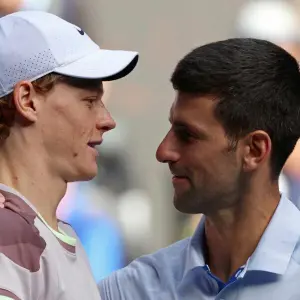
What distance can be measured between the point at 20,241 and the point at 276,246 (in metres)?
0.63

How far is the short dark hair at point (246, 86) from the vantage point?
162cm

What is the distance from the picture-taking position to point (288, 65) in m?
1.68

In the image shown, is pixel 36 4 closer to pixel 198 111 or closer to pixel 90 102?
pixel 198 111

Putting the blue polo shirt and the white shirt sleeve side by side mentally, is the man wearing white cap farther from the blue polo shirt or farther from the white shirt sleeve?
the white shirt sleeve

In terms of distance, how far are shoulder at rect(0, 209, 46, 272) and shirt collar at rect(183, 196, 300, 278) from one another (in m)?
0.54

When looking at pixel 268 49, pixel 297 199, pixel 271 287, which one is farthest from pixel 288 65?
pixel 297 199

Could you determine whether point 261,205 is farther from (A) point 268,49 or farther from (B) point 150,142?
(B) point 150,142

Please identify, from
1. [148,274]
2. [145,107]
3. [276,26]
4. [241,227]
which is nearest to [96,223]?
[145,107]

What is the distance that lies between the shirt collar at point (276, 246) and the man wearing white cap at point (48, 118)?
1.22 ft

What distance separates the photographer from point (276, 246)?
155cm

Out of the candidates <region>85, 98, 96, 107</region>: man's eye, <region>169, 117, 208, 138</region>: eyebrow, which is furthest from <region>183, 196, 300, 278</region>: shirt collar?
<region>85, 98, 96, 107</region>: man's eye

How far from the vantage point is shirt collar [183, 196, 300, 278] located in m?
1.52

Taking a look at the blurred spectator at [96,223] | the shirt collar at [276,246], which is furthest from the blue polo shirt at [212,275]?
the blurred spectator at [96,223]

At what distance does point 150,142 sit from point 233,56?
1.29 meters
